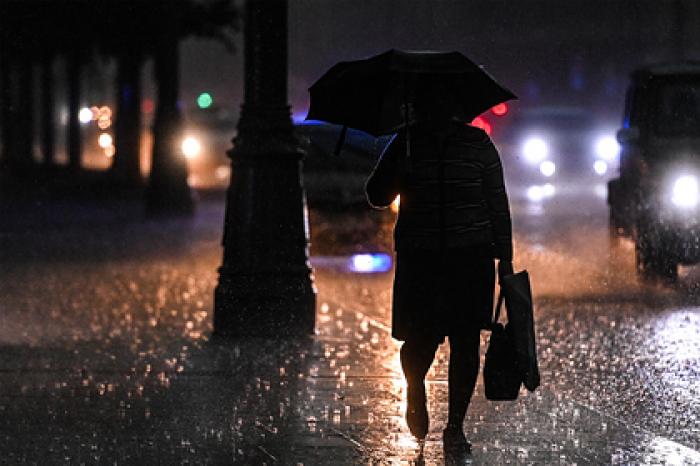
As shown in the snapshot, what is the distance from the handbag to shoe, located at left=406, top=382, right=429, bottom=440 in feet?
1.12

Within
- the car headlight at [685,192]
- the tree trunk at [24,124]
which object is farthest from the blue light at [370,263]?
the tree trunk at [24,124]

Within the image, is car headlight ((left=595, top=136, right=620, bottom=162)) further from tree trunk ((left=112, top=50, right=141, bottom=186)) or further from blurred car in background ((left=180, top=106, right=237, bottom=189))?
tree trunk ((left=112, top=50, right=141, bottom=186))

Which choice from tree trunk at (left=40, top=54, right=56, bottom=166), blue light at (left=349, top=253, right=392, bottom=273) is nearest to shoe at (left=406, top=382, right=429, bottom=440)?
blue light at (left=349, top=253, right=392, bottom=273)

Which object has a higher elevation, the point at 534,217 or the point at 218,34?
the point at 218,34

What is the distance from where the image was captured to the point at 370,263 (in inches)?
777

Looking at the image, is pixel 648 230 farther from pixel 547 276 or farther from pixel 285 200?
pixel 285 200

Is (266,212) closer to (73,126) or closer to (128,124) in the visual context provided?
(128,124)

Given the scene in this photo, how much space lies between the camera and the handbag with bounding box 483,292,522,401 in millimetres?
8188

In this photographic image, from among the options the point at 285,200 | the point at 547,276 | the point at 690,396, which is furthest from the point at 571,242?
the point at 690,396

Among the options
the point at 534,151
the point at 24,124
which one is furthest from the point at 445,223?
the point at 24,124

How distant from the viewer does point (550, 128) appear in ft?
151

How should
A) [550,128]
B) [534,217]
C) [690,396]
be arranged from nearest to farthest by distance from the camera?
[690,396]
[534,217]
[550,128]

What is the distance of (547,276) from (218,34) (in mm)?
20216

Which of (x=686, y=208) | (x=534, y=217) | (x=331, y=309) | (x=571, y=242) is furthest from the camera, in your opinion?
(x=534, y=217)
